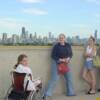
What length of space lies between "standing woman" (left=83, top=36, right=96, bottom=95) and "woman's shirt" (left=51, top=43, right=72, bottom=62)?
77 cm

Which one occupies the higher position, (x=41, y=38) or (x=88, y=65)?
(x=41, y=38)

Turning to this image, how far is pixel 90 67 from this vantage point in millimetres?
11273

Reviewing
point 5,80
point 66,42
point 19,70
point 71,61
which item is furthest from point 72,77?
point 19,70

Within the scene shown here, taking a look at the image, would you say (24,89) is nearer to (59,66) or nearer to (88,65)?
(59,66)

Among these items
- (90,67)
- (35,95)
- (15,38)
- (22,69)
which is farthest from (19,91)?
(90,67)

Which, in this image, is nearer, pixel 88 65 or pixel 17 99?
pixel 17 99

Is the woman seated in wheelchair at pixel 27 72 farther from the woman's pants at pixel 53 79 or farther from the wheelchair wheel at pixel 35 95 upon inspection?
the woman's pants at pixel 53 79

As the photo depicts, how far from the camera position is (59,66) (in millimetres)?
10594

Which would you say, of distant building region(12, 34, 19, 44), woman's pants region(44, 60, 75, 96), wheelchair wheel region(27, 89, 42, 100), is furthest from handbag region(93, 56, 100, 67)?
wheelchair wheel region(27, 89, 42, 100)

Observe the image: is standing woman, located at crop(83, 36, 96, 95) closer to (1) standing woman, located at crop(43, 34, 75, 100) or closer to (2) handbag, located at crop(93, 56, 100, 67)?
(2) handbag, located at crop(93, 56, 100, 67)

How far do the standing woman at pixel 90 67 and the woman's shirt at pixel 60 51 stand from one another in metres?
0.77

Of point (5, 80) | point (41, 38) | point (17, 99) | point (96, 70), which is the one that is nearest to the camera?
point (17, 99)

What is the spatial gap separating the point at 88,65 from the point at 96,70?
2.66 feet

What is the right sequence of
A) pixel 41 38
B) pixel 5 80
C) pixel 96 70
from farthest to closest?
pixel 96 70 → pixel 41 38 → pixel 5 80
